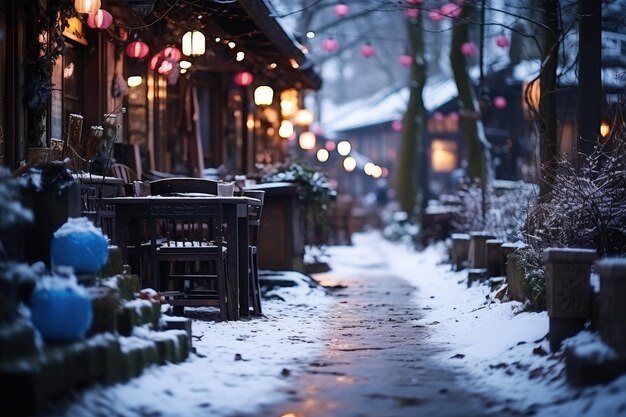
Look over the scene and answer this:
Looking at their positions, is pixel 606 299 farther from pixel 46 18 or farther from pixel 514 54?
pixel 514 54

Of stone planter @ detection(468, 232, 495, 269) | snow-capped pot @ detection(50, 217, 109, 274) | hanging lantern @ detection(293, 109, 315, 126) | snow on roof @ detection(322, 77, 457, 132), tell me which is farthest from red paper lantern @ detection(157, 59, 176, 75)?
snow on roof @ detection(322, 77, 457, 132)

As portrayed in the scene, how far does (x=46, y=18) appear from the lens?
1220cm

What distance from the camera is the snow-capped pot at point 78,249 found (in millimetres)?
7988

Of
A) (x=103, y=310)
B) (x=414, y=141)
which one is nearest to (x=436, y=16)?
(x=414, y=141)

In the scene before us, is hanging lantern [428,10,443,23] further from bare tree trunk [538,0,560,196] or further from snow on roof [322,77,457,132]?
snow on roof [322,77,457,132]

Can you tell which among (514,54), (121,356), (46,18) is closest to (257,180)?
(46,18)

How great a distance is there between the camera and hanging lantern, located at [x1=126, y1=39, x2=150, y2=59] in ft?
50.2

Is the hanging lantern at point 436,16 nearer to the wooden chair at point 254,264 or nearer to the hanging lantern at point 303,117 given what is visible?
the wooden chair at point 254,264

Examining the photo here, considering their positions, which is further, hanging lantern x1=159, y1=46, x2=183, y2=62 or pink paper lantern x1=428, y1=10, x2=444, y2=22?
hanging lantern x1=159, y1=46, x2=183, y2=62

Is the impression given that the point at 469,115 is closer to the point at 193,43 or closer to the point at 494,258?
the point at 494,258

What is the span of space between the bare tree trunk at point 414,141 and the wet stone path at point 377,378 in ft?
69.5

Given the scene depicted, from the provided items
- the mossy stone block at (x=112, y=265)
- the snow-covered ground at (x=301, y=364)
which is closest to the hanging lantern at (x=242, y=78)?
the snow-covered ground at (x=301, y=364)

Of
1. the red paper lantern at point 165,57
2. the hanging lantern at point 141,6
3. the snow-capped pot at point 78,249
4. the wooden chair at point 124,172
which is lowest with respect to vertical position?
the snow-capped pot at point 78,249

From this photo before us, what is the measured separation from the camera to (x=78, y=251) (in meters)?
7.98
